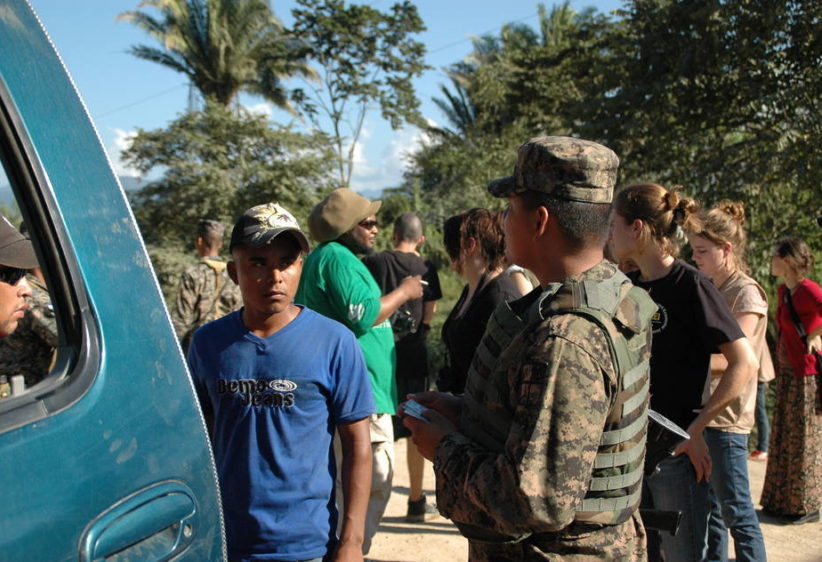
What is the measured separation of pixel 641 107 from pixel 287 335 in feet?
34.6

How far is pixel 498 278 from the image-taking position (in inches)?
138

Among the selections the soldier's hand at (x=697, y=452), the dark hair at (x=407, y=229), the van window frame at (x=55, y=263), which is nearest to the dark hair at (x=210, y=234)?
the dark hair at (x=407, y=229)

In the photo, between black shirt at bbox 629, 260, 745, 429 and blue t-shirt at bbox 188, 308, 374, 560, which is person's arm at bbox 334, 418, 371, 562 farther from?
black shirt at bbox 629, 260, 745, 429

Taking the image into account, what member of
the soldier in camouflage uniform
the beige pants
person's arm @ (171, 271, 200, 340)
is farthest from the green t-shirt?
the soldier in camouflage uniform

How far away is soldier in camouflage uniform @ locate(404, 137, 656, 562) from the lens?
1.46 meters

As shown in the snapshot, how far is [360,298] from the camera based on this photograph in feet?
12.0

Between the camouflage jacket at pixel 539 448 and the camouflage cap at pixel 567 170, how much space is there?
19cm

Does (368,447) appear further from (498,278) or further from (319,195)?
(319,195)

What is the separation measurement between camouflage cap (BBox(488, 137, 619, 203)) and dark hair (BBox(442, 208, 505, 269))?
185cm

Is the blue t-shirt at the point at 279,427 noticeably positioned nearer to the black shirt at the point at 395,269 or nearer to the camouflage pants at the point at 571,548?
the camouflage pants at the point at 571,548

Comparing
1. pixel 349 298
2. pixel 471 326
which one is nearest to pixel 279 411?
pixel 471 326

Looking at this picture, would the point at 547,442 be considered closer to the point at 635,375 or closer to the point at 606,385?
the point at 606,385

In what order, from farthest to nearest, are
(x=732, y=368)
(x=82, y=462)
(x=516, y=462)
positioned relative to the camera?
1. (x=732, y=368)
2. (x=516, y=462)
3. (x=82, y=462)

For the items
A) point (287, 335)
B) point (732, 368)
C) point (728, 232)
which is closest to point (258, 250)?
point (287, 335)
